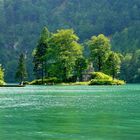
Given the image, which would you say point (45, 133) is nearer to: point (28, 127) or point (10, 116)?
point (28, 127)

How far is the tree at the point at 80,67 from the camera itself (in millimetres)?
150325

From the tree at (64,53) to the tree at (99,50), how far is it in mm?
6193

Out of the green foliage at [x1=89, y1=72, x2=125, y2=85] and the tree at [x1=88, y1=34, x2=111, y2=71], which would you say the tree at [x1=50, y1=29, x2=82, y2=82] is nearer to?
the tree at [x1=88, y1=34, x2=111, y2=71]

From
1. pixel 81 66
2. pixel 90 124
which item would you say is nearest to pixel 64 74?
pixel 81 66

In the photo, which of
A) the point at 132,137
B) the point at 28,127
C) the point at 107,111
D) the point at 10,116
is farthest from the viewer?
the point at 107,111

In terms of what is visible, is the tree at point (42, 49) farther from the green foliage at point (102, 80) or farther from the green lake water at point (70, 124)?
the green lake water at point (70, 124)

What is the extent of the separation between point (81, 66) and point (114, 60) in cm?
943

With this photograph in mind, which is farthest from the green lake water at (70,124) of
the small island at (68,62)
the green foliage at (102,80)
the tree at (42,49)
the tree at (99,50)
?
the tree at (99,50)

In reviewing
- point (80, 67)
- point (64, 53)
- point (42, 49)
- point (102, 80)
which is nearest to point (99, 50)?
point (80, 67)

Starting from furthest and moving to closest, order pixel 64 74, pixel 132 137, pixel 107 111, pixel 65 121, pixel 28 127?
pixel 64 74 → pixel 107 111 → pixel 65 121 → pixel 28 127 → pixel 132 137

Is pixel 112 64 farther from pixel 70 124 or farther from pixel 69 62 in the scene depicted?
pixel 70 124

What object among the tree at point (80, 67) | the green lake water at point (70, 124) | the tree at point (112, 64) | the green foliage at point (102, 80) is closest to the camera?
the green lake water at point (70, 124)

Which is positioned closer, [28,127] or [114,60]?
[28,127]

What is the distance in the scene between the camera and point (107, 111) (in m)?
46.4
